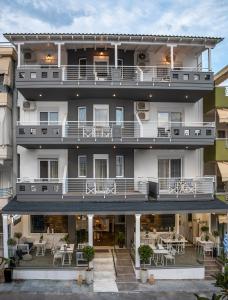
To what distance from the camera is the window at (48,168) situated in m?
23.6

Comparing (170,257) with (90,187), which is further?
(90,187)

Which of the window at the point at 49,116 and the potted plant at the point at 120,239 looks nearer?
the potted plant at the point at 120,239

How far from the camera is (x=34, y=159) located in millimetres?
23422

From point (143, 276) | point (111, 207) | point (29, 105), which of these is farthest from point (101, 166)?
point (143, 276)

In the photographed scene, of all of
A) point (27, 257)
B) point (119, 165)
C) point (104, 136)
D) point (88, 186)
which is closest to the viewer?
point (27, 257)

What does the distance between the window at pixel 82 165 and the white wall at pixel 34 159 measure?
1.04 meters

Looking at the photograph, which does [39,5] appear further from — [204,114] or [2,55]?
[204,114]

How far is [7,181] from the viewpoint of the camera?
81.7 feet

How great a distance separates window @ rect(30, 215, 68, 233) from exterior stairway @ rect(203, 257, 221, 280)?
10.1 m

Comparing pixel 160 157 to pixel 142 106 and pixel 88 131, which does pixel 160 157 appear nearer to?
pixel 142 106

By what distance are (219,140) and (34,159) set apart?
13520 mm

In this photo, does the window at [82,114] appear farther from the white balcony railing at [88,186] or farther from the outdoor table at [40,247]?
the outdoor table at [40,247]

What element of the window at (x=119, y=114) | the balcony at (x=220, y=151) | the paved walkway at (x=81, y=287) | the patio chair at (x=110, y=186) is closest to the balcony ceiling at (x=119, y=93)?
the window at (x=119, y=114)

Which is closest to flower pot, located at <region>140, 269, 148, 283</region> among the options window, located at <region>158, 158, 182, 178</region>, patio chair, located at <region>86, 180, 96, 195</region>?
patio chair, located at <region>86, 180, 96, 195</region>
